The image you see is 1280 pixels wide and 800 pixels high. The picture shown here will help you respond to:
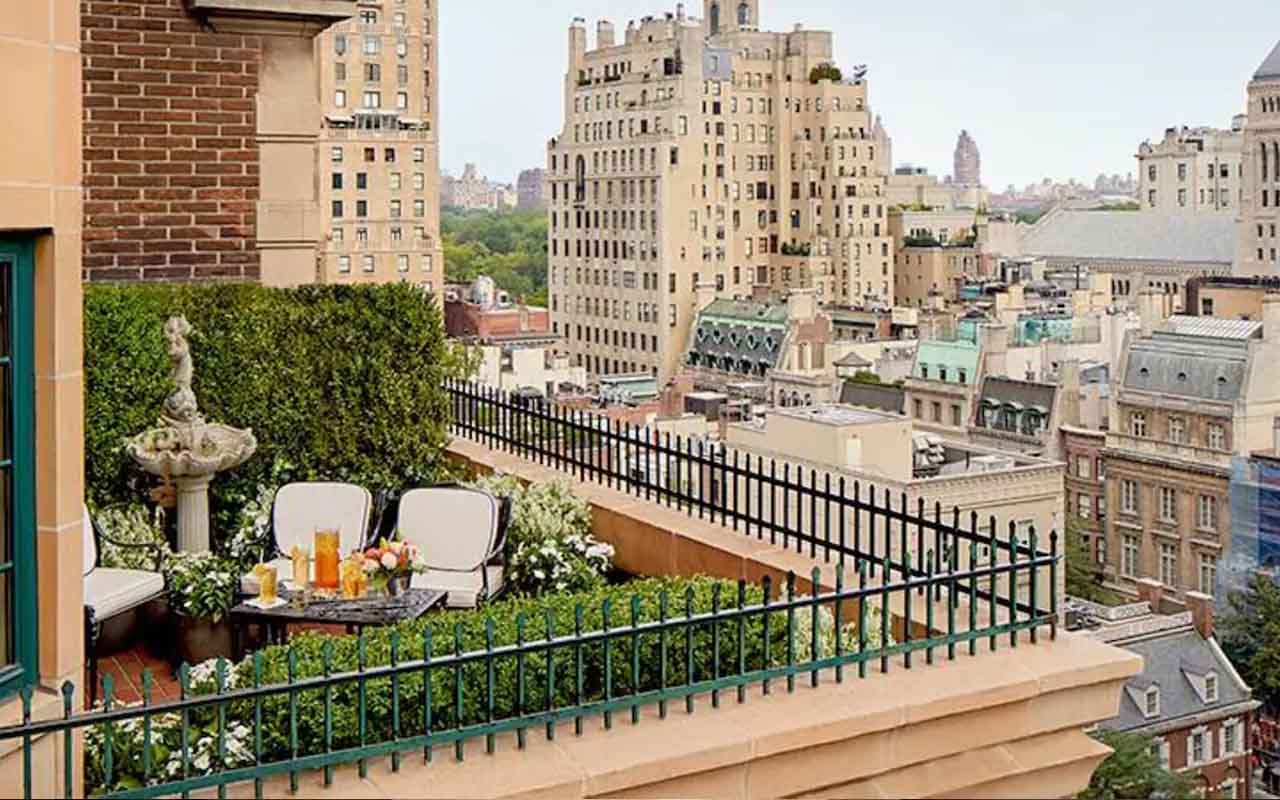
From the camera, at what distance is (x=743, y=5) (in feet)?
440

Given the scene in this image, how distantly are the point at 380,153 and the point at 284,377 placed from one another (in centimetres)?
6395

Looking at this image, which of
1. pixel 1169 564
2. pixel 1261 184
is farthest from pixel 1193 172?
pixel 1169 564

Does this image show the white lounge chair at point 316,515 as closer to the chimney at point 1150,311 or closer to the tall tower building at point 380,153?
the tall tower building at point 380,153

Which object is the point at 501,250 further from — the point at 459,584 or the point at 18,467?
the point at 18,467

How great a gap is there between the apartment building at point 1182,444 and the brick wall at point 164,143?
50.8 metres

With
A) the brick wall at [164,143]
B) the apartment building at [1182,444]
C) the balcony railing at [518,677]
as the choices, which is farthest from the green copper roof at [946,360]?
the balcony railing at [518,677]

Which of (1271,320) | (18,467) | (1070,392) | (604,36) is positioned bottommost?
(1070,392)

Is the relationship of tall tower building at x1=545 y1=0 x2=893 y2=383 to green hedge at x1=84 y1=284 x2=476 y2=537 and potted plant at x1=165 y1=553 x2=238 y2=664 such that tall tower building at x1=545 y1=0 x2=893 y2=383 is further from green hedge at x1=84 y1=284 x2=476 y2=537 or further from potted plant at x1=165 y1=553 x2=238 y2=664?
potted plant at x1=165 y1=553 x2=238 y2=664

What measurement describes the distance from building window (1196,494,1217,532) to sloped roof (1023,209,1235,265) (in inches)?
2787

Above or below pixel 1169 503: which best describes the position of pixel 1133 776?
below

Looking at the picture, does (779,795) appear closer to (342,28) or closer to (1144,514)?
(1144,514)

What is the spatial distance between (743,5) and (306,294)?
4980 inches

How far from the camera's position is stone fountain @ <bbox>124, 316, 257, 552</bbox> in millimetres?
10148

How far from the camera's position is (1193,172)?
153000 mm
